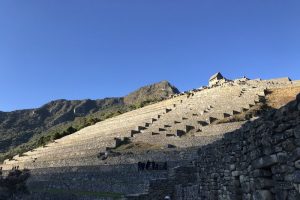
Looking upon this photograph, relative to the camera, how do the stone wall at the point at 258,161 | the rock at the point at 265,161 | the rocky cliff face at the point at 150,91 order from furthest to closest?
the rocky cliff face at the point at 150,91, the rock at the point at 265,161, the stone wall at the point at 258,161

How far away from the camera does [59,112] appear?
15238cm

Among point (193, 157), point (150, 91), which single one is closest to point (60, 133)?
point (193, 157)

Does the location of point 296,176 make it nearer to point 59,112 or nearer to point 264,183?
point 264,183

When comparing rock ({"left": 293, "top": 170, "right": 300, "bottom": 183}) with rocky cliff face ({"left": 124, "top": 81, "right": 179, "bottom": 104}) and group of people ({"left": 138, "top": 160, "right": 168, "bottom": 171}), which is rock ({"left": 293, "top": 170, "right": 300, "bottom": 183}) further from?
rocky cliff face ({"left": 124, "top": 81, "right": 179, "bottom": 104})

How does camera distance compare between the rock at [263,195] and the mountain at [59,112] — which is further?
the mountain at [59,112]

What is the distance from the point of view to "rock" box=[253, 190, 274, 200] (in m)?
7.17

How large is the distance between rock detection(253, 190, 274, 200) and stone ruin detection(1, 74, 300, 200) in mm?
17

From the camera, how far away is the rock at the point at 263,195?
7170 mm

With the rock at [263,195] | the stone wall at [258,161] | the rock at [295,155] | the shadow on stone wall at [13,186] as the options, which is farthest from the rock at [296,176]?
the shadow on stone wall at [13,186]

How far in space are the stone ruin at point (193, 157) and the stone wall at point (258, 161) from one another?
16 millimetres

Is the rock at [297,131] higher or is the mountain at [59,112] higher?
the mountain at [59,112]

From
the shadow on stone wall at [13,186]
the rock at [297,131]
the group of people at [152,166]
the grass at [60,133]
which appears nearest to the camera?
the rock at [297,131]

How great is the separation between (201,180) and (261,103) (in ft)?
116

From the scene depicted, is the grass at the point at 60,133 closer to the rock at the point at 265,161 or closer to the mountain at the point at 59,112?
the mountain at the point at 59,112
